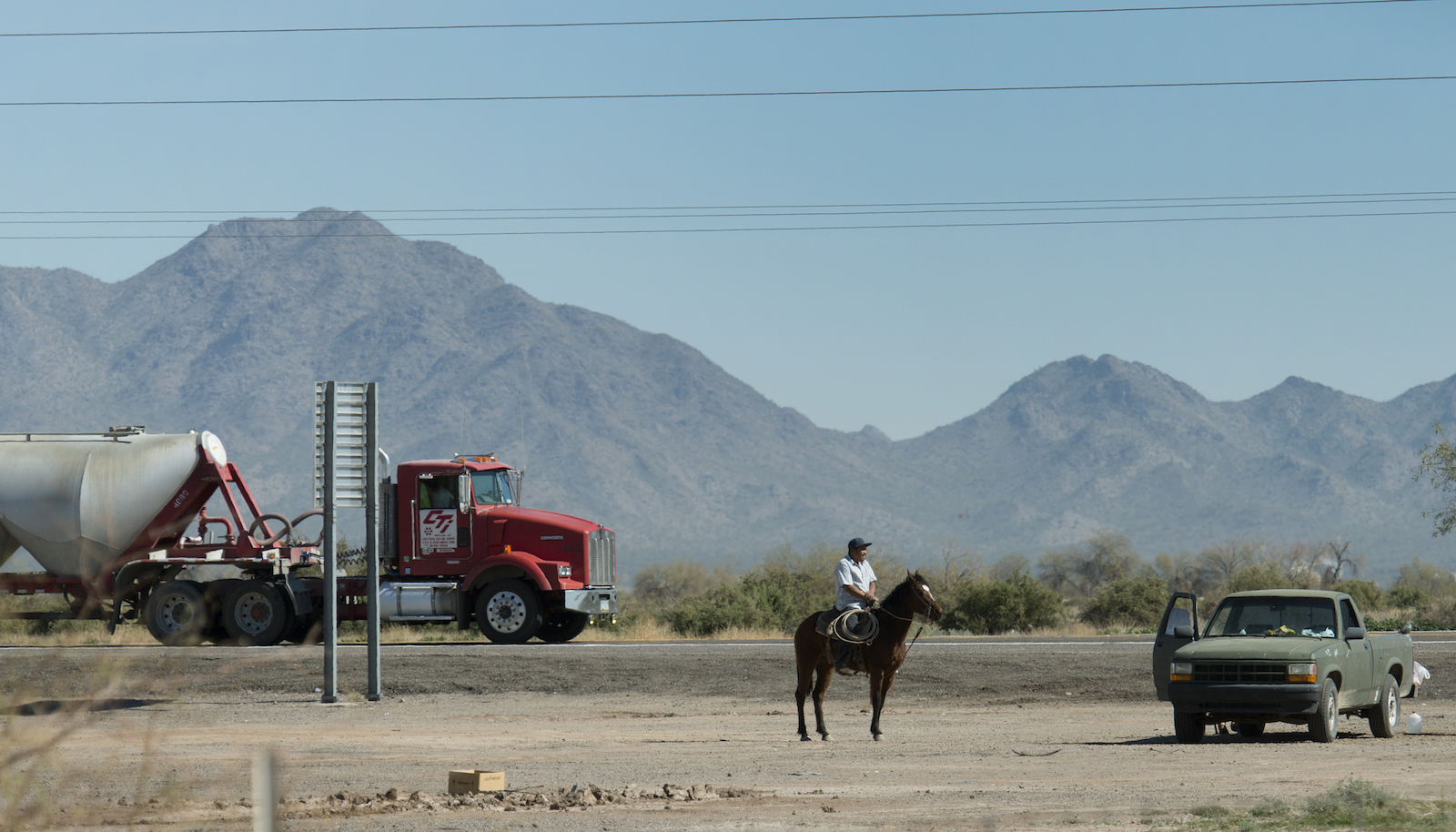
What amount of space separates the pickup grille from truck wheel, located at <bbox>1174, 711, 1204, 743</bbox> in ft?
2.00

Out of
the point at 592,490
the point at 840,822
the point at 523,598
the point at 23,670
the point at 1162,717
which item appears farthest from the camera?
the point at 592,490

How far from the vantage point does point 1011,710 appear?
20.2m

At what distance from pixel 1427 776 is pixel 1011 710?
824 cm

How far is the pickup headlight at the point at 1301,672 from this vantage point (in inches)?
576

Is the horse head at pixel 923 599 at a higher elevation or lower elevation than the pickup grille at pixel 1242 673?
higher

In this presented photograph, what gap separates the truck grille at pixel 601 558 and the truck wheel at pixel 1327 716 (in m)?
17.1

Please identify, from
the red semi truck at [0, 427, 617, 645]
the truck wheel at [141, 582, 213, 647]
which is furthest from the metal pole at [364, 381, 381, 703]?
the truck wheel at [141, 582, 213, 647]

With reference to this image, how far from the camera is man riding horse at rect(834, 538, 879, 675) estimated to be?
50.7 ft

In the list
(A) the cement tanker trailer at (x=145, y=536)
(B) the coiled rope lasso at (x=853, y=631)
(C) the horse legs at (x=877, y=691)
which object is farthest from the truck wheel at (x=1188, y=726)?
(A) the cement tanker trailer at (x=145, y=536)

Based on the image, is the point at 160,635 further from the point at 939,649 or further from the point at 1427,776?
the point at 1427,776

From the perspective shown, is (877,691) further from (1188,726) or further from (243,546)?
(243,546)

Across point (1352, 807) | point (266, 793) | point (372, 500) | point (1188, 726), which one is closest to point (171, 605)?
point (372, 500)

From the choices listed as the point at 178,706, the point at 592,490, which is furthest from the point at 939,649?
the point at 592,490

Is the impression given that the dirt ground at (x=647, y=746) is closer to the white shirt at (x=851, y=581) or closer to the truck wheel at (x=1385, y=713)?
the truck wheel at (x=1385, y=713)
